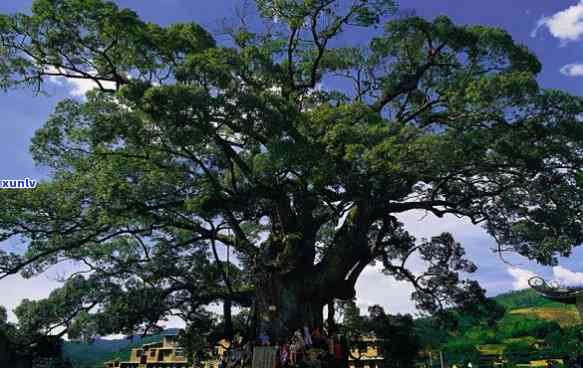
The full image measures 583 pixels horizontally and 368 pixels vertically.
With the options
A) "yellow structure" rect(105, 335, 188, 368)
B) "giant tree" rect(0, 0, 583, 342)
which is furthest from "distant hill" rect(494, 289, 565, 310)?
"yellow structure" rect(105, 335, 188, 368)

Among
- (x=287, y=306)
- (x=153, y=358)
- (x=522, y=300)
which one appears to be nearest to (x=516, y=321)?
(x=522, y=300)

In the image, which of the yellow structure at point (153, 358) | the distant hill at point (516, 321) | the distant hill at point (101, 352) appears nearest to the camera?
the distant hill at point (516, 321)

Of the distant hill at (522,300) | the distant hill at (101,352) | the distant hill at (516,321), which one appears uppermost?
the distant hill at (522,300)

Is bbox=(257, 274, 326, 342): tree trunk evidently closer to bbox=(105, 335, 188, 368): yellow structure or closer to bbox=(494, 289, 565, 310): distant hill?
bbox=(494, 289, 565, 310): distant hill

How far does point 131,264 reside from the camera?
1278 centimetres

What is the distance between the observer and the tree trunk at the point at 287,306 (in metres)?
10.8

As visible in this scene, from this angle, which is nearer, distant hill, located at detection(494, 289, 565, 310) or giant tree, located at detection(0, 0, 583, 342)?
giant tree, located at detection(0, 0, 583, 342)

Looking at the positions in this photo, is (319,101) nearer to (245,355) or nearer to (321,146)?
(321,146)

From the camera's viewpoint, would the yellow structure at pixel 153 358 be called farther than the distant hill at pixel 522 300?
Yes

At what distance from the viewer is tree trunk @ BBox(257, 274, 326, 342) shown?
10844mm

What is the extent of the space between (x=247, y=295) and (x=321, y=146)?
5.20 metres

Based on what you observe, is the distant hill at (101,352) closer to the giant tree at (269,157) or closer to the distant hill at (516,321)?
the distant hill at (516,321)

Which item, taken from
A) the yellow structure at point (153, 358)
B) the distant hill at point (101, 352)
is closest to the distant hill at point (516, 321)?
the distant hill at point (101, 352)

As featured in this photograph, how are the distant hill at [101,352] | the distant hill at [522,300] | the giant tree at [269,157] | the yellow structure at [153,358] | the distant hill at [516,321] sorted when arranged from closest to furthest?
the giant tree at [269,157]
the distant hill at [516,321]
the distant hill at [522,300]
the yellow structure at [153,358]
the distant hill at [101,352]
